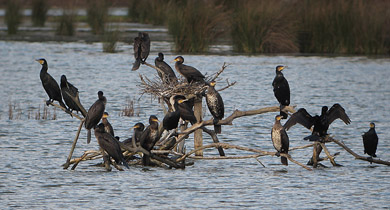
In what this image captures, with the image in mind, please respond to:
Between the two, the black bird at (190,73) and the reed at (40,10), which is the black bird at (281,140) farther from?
the reed at (40,10)

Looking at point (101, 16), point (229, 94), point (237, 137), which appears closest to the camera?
point (237, 137)

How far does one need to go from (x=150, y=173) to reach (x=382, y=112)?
8142 mm

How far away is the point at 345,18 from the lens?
2680cm

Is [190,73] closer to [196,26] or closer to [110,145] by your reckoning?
[110,145]

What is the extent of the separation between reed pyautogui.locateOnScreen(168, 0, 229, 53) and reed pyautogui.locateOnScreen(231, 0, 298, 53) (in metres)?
0.59

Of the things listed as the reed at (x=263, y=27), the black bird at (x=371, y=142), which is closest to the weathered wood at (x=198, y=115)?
the black bird at (x=371, y=142)

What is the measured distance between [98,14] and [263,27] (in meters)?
10.5

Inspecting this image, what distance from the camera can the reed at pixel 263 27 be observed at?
2688 cm

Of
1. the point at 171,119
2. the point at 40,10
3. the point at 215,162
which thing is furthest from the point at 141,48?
the point at 40,10

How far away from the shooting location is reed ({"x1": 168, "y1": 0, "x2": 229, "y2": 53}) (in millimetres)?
27062

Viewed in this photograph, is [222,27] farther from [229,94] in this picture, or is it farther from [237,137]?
[237,137]

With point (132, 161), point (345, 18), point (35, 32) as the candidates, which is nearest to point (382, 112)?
point (132, 161)

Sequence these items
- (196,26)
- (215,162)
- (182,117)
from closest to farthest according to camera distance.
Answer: (182,117), (215,162), (196,26)

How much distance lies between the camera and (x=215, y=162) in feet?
38.2
